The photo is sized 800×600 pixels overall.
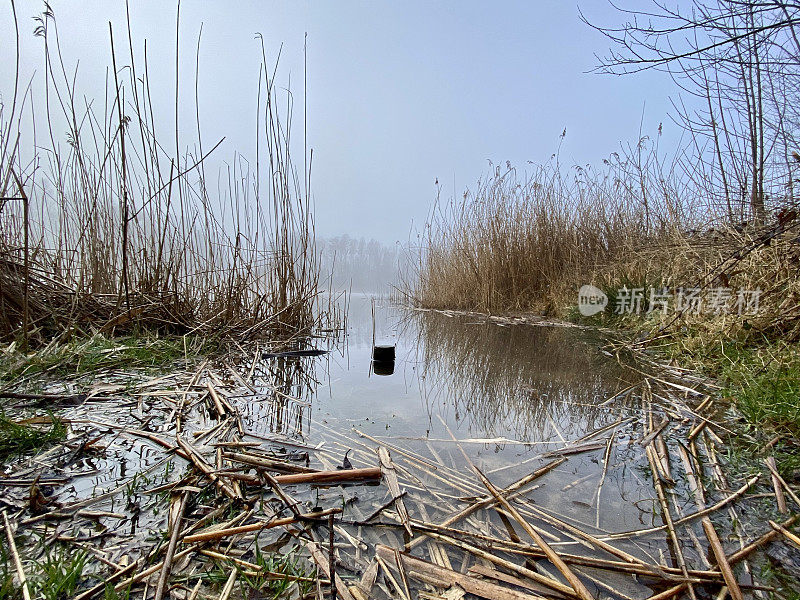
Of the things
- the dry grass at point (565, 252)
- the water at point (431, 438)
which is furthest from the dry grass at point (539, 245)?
the water at point (431, 438)

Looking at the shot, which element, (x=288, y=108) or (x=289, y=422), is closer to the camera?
(x=289, y=422)

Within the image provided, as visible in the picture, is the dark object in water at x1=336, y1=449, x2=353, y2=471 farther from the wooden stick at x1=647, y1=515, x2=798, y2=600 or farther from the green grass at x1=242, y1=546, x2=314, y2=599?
the wooden stick at x1=647, y1=515, x2=798, y2=600

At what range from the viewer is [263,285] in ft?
10.3

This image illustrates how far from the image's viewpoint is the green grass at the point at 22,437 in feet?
2.94

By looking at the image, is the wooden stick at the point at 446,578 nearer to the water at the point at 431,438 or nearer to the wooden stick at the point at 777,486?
the water at the point at 431,438

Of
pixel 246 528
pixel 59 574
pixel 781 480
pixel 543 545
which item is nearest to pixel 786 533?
pixel 781 480

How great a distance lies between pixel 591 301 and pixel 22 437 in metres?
4.40

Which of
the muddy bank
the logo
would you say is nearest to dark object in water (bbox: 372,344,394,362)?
the muddy bank

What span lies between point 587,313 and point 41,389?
4269 mm

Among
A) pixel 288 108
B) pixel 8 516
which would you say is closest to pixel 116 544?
pixel 8 516

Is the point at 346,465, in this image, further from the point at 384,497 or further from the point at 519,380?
the point at 519,380

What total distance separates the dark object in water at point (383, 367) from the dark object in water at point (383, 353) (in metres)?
0.02

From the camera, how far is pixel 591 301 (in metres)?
4.17

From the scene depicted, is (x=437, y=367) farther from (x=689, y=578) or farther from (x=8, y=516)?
(x=8, y=516)
